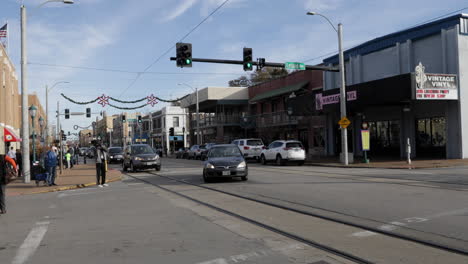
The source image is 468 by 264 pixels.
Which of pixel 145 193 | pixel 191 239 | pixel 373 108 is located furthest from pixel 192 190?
pixel 373 108

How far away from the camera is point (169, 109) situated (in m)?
75.2

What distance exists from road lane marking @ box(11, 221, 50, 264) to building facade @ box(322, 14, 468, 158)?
60.7ft

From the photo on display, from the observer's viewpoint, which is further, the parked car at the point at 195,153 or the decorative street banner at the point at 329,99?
the parked car at the point at 195,153

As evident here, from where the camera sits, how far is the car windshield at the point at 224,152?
56.2ft

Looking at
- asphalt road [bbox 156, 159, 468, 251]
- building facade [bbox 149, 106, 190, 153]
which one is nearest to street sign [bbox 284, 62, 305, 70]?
asphalt road [bbox 156, 159, 468, 251]

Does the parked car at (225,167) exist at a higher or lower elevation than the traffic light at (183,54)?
lower

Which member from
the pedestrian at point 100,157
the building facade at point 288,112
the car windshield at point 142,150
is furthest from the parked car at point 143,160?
the building facade at point 288,112

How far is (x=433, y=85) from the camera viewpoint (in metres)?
22.9

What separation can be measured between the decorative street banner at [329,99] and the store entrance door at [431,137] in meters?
4.72

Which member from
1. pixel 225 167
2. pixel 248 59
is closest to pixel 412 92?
pixel 248 59

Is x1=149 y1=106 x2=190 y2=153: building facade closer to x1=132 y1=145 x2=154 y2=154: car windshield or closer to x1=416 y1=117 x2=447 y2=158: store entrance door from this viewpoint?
x1=132 y1=145 x2=154 y2=154: car windshield

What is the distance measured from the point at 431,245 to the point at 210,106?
162ft

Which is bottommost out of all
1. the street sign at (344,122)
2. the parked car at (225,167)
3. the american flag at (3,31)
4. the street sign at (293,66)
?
the parked car at (225,167)

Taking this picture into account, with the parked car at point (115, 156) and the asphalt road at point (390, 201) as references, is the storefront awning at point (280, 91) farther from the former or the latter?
the asphalt road at point (390, 201)
